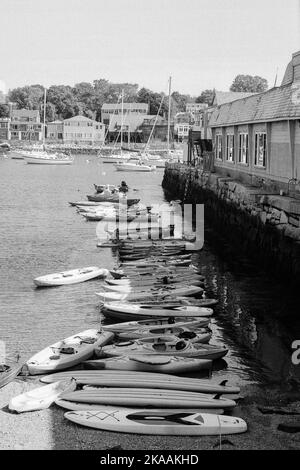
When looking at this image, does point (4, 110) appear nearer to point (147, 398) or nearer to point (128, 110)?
point (128, 110)

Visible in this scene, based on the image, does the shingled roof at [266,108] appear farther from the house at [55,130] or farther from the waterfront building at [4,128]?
the waterfront building at [4,128]

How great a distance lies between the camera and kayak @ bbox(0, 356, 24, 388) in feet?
46.5

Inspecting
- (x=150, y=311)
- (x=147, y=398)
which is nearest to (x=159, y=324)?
(x=150, y=311)

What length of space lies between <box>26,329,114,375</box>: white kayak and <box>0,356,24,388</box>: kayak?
33 centimetres

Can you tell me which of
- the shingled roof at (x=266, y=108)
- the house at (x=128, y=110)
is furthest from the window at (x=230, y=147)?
the house at (x=128, y=110)

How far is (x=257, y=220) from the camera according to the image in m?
28.4

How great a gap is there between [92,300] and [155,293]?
264cm

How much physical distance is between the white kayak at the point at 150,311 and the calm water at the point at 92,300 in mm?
637

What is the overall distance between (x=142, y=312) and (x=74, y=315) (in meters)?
2.66

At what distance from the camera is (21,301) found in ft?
73.9

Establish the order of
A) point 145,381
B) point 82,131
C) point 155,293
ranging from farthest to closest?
point 82,131, point 155,293, point 145,381

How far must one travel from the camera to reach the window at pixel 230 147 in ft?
141

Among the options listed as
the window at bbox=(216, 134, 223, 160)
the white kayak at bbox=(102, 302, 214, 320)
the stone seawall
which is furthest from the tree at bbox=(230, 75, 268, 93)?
the white kayak at bbox=(102, 302, 214, 320)
